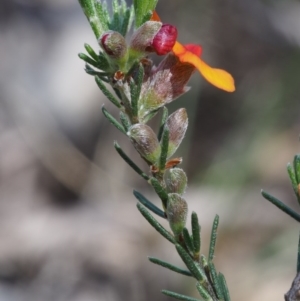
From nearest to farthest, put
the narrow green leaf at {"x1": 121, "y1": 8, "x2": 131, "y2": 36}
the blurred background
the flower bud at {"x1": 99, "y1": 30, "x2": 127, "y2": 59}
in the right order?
the flower bud at {"x1": 99, "y1": 30, "x2": 127, "y2": 59} → the narrow green leaf at {"x1": 121, "y1": 8, "x2": 131, "y2": 36} → the blurred background

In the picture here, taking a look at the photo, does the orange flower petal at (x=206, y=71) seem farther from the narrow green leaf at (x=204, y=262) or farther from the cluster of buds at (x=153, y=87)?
the narrow green leaf at (x=204, y=262)

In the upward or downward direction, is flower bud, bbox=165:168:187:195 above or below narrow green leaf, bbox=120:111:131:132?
below

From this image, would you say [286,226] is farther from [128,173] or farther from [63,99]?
[63,99]

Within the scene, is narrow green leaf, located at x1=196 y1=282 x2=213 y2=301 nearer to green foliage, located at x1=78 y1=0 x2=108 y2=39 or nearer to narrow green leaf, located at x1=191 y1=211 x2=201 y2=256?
narrow green leaf, located at x1=191 y1=211 x2=201 y2=256

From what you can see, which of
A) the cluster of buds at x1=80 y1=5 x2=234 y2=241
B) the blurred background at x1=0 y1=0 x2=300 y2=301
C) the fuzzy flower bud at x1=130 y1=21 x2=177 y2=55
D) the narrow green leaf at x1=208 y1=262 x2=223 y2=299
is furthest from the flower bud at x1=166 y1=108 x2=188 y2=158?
the blurred background at x1=0 y1=0 x2=300 y2=301

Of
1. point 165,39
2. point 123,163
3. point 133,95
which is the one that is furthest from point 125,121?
point 123,163

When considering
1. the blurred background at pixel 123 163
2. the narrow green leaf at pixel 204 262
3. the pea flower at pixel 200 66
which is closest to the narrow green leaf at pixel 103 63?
the pea flower at pixel 200 66

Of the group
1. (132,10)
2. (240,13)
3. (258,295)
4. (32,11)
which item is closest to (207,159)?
(258,295)
